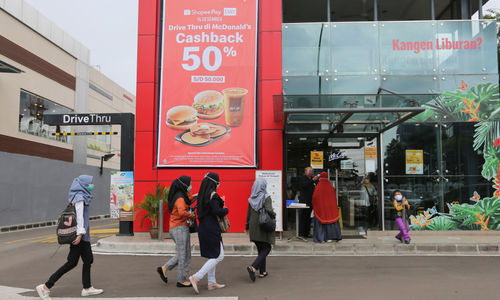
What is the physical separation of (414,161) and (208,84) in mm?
6678

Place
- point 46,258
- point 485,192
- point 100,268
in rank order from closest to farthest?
1. point 100,268
2. point 46,258
3. point 485,192

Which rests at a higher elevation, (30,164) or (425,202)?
(30,164)

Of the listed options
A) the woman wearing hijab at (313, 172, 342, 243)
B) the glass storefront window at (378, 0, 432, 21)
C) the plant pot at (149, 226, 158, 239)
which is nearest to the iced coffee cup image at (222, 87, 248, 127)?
the woman wearing hijab at (313, 172, 342, 243)

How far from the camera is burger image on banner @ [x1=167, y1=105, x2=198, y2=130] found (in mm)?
12344

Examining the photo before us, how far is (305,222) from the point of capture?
11.1 m

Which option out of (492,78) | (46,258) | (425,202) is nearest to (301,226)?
(425,202)

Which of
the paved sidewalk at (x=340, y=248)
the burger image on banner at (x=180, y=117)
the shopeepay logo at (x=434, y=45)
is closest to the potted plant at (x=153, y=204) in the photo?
the paved sidewalk at (x=340, y=248)

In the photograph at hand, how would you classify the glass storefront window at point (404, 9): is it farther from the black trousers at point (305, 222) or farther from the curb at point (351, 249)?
the curb at point (351, 249)

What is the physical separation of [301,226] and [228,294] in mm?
5455

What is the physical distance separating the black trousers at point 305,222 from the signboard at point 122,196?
4795 millimetres

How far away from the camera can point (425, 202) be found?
1225cm

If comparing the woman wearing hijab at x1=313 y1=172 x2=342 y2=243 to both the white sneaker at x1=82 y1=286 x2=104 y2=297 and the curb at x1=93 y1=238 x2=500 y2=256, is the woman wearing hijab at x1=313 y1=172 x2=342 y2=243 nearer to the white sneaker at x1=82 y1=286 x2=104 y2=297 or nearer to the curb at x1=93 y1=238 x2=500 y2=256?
the curb at x1=93 y1=238 x2=500 y2=256

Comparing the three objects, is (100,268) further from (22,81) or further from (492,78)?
(22,81)

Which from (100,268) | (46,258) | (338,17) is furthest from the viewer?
(338,17)
